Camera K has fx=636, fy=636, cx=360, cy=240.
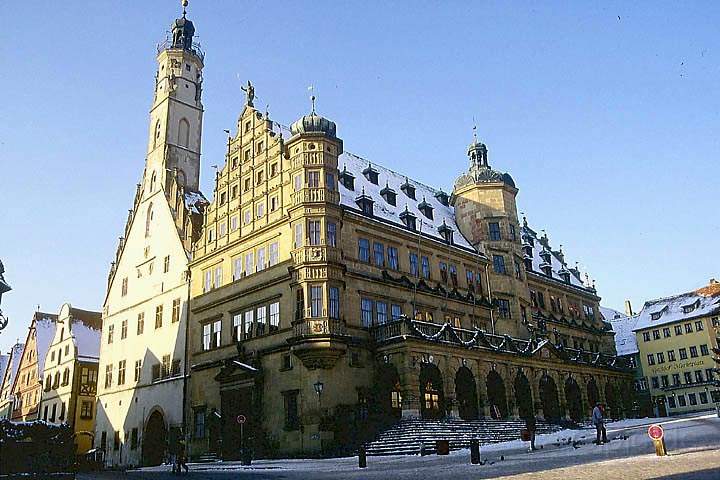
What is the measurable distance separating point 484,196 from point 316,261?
2176cm

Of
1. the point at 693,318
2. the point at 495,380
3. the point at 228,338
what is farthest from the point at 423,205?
the point at 693,318

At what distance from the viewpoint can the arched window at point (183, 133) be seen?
58.1 metres

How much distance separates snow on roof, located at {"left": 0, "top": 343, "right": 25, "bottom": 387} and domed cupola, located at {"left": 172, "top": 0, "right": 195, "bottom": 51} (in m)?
45.3

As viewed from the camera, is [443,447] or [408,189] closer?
[443,447]

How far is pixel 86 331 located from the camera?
6738 cm

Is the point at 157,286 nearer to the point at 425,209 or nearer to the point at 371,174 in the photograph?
the point at 371,174

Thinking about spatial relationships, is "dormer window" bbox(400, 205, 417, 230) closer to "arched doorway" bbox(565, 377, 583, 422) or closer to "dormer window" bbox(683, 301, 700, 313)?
"arched doorway" bbox(565, 377, 583, 422)

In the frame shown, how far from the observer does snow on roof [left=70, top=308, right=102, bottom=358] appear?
215 feet

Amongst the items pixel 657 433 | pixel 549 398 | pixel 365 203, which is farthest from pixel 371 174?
pixel 657 433

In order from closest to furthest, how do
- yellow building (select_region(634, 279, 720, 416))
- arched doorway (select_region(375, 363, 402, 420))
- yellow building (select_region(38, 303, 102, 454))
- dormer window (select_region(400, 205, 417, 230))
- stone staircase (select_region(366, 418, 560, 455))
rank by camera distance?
stone staircase (select_region(366, 418, 560, 455)), arched doorway (select_region(375, 363, 402, 420)), dormer window (select_region(400, 205, 417, 230)), yellow building (select_region(38, 303, 102, 454)), yellow building (select_region(634, 279, 720, 416))

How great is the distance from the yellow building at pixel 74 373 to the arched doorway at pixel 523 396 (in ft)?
134

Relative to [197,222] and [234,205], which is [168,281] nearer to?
[197,222]

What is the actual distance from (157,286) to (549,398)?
32983 mm

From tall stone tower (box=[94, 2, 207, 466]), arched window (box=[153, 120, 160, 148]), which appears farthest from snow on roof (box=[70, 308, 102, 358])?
arched window (box=[153, 120, 160, 148])
